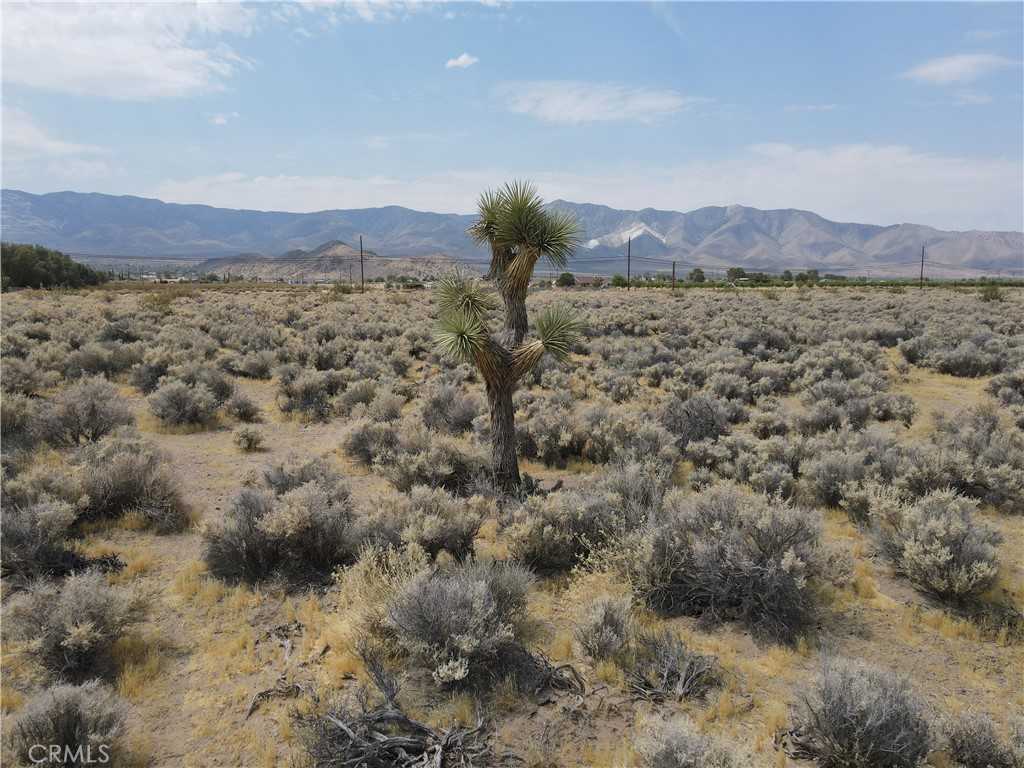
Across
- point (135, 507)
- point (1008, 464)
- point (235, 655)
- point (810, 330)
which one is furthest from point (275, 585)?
point (810, 330)

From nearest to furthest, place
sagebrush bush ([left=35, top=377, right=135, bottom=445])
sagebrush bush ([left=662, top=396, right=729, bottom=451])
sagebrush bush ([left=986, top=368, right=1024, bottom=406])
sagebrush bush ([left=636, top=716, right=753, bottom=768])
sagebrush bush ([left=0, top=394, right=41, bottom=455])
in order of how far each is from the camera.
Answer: sagebrush bush ([left=636, top=716, right=753, bottom=768]) < sagebrush bush ([left=0, top=394, right=41, bottom=455]) < sagebrush bush ([left=35, top=377, right=135, bottom=445]) < sagebrush bush ([left=662, top=396, right=729, bottom=451]) < sagebrush bush ([left=986, top=368, right=1024, bottom=406])

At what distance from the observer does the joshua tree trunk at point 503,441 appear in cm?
850

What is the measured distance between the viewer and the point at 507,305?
8297 millimetres

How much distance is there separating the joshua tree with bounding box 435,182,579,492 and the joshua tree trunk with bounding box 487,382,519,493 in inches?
0.6

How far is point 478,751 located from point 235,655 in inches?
104

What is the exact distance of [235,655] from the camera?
16.8 feet

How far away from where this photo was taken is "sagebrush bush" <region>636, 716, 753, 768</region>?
3357 millimetres

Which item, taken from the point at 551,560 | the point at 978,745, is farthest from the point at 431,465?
the point at 978,745

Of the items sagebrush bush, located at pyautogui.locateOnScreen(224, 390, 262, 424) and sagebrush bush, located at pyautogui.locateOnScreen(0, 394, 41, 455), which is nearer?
sagebrush bush, located at pyautogui.locateOnScreen(0, 394, 41, 455)

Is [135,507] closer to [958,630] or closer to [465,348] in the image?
[465,348]

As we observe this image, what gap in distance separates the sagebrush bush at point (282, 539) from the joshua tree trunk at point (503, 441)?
2.60 meters

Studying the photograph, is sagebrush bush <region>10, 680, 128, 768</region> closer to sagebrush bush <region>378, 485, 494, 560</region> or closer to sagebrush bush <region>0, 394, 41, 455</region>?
sagebrush bush <region>378, 485, 494, 560</region>

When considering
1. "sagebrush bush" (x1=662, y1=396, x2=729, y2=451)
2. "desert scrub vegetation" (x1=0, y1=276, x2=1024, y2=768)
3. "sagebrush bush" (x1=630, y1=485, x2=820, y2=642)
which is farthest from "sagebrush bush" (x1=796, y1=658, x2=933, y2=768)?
"sagebrush bush" (x1=662, y1=396, x2=729, y2=451)

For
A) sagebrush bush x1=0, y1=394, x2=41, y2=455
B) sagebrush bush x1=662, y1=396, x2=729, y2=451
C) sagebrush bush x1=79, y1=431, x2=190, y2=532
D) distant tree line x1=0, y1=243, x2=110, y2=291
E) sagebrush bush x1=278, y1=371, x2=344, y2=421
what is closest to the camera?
sagebrush bush x1=79, y1=431, x2=190, y2=532
